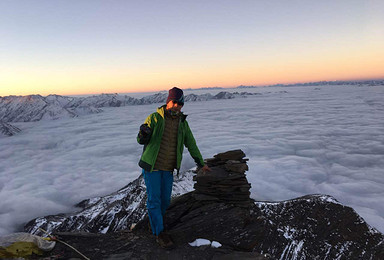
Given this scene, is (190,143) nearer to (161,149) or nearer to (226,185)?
(161,149)

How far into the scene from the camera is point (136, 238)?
6.05 meters

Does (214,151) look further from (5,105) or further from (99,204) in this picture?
(5,105)

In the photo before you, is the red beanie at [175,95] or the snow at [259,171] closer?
the red beanie at [175,95]

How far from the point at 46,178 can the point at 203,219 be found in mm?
40949

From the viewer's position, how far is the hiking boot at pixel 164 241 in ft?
18.3

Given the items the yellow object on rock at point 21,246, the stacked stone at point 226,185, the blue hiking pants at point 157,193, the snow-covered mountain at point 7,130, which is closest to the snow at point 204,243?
the blue hiking pants at point 157,193

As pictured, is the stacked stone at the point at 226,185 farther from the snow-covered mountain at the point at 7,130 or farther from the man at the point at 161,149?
the snow-covered mountain at the point at 7,130

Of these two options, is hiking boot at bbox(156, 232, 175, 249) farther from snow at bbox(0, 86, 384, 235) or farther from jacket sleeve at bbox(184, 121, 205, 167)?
snow at bbox(0, 86, 384, 235)

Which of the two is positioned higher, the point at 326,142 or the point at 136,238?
the point at 136,238

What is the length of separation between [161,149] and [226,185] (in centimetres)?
278

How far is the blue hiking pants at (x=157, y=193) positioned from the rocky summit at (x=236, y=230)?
26.1 inches

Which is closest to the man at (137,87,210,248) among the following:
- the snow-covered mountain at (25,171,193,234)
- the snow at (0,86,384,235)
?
the snow-covered mountain at (25,171,193,234)

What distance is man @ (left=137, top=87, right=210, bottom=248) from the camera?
527 cm

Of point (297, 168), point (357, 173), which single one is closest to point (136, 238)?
point (297, 168)
